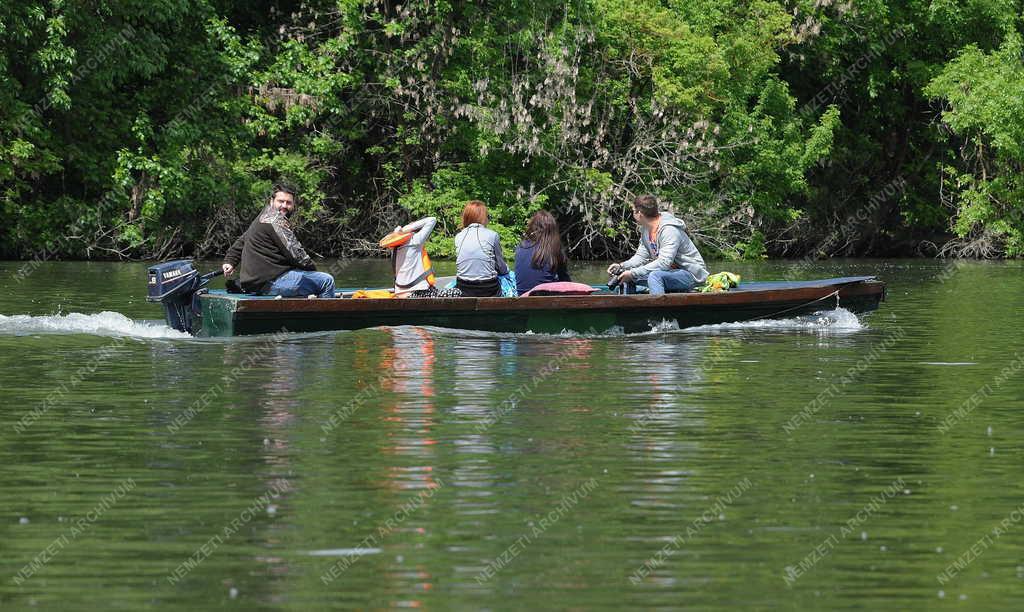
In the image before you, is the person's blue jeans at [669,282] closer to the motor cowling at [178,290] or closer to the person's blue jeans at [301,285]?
the person's blue jeans at [301,285]

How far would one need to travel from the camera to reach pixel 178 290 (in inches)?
687

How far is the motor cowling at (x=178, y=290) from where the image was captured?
17.2m

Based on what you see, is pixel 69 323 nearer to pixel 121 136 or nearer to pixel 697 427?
pixel 697 427

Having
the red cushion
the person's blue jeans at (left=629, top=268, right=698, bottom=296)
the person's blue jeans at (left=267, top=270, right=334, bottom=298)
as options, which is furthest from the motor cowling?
the person's blue jeans at (left=629, top=268, right=698, bottom=296)

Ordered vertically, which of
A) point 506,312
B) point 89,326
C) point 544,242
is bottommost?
point 89,326

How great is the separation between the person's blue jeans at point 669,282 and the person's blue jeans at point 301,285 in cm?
347

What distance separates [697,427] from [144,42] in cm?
2708

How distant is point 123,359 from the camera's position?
51.2ft

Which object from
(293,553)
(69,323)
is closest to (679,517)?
(293,553)

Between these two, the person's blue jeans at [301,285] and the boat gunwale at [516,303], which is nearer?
the boat gunwale at [516,303]

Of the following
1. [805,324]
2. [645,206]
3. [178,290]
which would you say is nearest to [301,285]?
[178,290]

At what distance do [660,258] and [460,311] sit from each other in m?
2.36

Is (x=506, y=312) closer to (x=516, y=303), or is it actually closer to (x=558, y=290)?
(x=516, y=303)

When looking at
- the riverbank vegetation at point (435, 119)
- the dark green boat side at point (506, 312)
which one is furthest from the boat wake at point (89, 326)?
the riverbank vegetation at point (435, 119)
